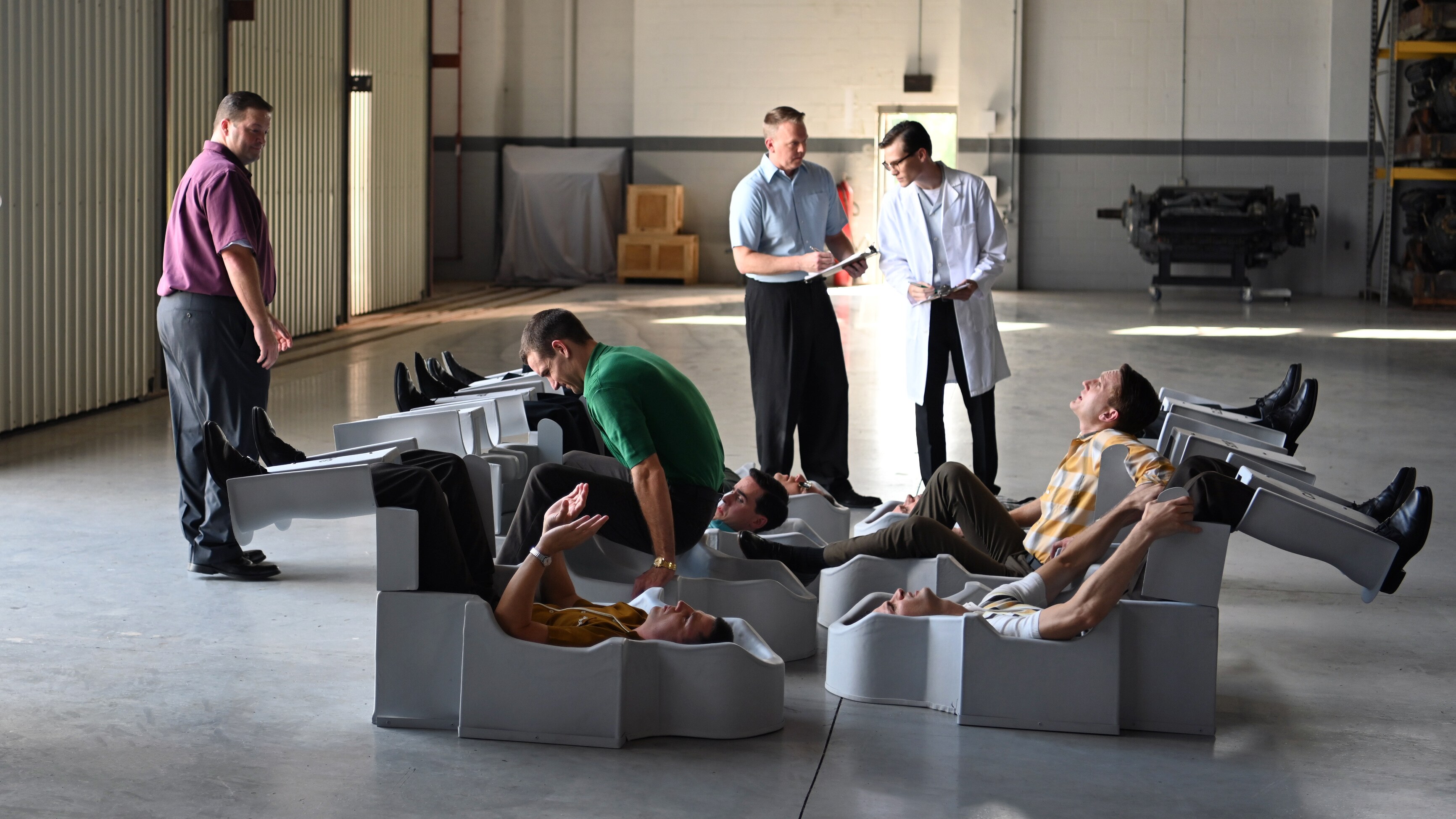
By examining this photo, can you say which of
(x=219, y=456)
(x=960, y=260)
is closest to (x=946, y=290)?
(x=960, y=260)

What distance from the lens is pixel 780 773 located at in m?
2.98

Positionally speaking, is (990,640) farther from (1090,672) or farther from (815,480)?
(815,480)

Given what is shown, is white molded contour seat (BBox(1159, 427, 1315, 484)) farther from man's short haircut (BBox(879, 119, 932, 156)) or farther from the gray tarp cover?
the gray tarp cover

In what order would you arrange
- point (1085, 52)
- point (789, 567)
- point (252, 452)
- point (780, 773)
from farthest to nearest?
1. point (1085, 52)
2. point (252, 452)
3. point (789, 567)
4. point (780, 773)

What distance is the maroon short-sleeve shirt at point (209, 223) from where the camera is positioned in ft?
14.8

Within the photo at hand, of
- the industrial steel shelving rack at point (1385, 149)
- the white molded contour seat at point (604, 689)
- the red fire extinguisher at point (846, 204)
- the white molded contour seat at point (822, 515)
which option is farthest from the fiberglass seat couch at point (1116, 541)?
the red fire extinguisher at point (846, 204)

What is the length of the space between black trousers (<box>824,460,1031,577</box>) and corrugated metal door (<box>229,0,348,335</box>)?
7.91 meters

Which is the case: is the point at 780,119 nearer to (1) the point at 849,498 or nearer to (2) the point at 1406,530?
(1) the point at 849,498

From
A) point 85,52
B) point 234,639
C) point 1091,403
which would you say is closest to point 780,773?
point 1091,403

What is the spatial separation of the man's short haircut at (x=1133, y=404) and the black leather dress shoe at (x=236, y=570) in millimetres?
2865

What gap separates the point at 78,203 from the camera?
794cm

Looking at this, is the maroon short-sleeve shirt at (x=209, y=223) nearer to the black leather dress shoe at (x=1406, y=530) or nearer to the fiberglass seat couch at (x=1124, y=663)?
the fiberglass seat couch at (x=1124, y=663)

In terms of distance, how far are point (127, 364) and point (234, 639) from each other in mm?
5337

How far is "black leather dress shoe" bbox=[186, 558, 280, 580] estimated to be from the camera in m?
4.59
